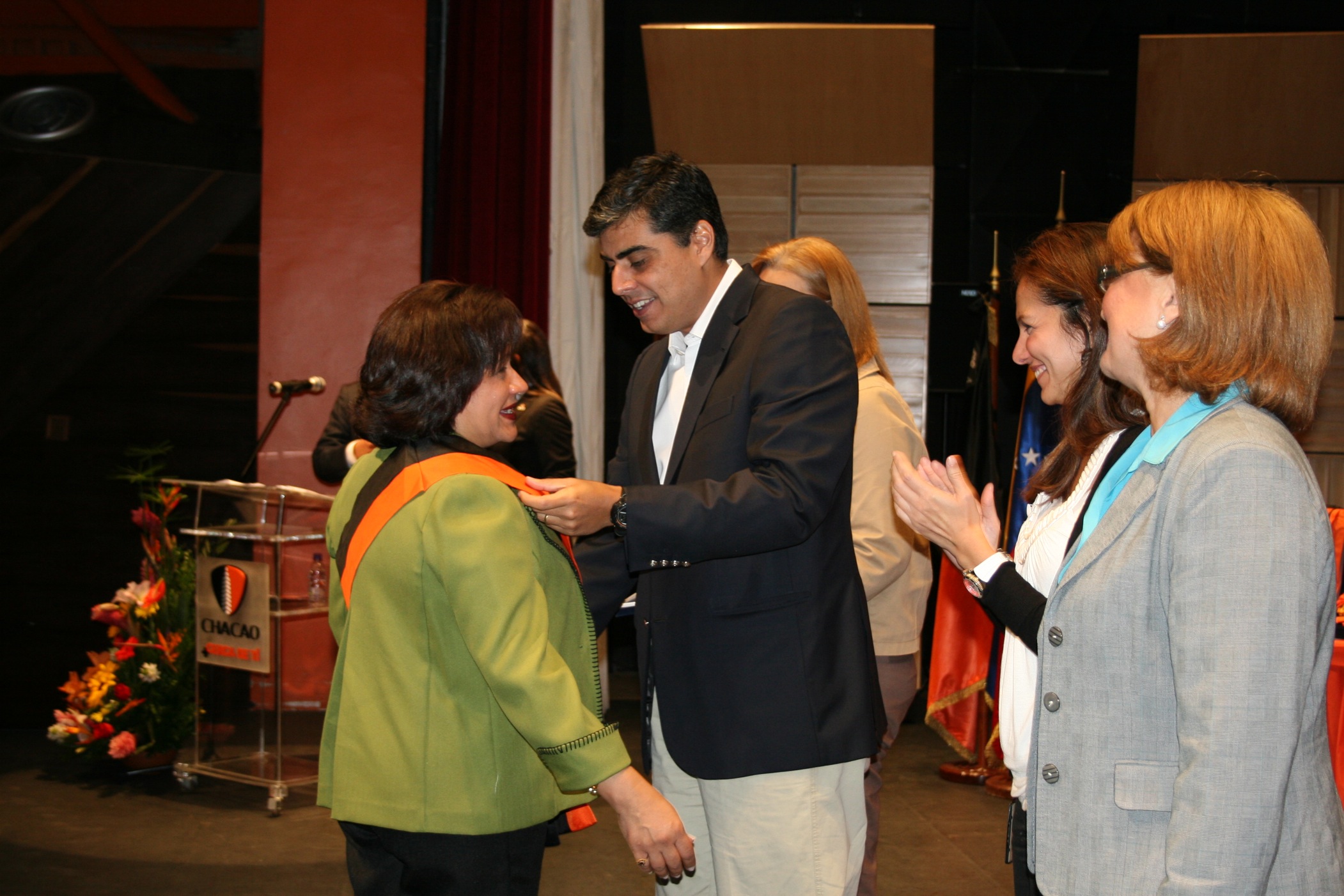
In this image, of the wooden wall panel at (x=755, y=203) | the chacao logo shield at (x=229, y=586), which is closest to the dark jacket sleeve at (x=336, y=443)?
the chacao logo shield at (x=229, y=586)

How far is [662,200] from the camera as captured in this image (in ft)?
6.39

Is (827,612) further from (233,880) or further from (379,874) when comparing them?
(233,880)

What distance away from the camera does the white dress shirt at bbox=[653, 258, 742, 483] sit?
1.96 m

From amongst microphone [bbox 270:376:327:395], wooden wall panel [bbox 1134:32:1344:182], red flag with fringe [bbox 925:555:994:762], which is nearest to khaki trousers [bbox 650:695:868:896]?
red flag with fringe [bbox 925:555:994:762]

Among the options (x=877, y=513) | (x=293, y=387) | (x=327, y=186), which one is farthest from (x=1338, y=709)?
(x=327, y=186)

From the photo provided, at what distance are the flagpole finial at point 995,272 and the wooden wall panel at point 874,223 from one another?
30 centimetres

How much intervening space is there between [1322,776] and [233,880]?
309 cm

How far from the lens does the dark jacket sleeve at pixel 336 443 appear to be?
162 inches

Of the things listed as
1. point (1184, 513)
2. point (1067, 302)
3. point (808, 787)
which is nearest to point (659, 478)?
point (808, 787)

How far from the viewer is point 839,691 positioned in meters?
1.73

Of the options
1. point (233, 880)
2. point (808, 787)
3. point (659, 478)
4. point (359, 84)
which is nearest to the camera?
point (808, 787)

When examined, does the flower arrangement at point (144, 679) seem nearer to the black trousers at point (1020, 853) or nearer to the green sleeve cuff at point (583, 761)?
the green sleeve cuff at point (583, 761)

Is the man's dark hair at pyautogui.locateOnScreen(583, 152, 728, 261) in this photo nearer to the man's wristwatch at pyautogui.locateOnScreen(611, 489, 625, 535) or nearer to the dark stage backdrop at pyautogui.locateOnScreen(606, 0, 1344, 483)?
the man's wristwatch at pyautogui.locateOnScreen(611, 489, 625, 535)

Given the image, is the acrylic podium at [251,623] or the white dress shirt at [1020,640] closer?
the white dress shirt at [1020,640]
